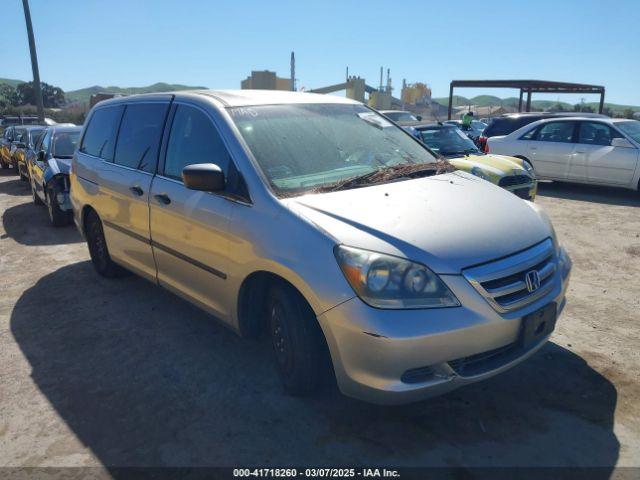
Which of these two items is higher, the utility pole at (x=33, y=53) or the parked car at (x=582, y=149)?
the utility pole at (x=33, y=53)

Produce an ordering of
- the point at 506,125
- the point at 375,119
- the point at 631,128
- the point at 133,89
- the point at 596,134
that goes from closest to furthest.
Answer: the point at 375,119 < the point at 631,128 < the point at 596,134 < the point at 506,125 < the point at 133,89

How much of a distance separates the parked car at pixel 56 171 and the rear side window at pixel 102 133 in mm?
2673

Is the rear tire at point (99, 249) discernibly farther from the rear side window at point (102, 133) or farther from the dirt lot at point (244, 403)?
the rear side window at point (102, 133)

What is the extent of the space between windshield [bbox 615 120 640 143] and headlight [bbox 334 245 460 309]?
9224 mm

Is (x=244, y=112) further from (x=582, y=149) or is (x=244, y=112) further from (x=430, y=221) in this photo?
(x=582, y=149)

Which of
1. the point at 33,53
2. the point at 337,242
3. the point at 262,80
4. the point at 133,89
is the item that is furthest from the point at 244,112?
the point at 133,89

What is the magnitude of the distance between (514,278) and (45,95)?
79042 mm

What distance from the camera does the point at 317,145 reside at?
3584mm

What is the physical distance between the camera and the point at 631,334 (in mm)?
3959

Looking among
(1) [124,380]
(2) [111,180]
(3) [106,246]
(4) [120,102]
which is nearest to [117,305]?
(3) [106,246]

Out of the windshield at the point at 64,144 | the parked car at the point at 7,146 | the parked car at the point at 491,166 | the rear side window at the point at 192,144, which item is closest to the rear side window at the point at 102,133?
the rear side window at the point at 192,144

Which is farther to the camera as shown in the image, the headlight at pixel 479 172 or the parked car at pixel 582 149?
the parked car at pixel 582 149

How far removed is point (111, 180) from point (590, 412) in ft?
13.7

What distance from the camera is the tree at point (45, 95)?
64725mm
